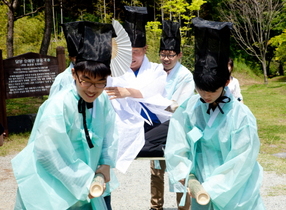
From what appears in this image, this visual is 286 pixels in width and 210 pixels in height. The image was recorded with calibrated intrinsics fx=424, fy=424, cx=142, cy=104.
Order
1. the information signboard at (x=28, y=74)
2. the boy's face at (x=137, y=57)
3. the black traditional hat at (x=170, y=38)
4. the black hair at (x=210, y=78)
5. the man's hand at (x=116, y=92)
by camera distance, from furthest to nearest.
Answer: the information signboard at (x=28, y=74) → the black traditional hat at (x=170, y=38) → the boy's face at (x=137, y=57) → the man's hand at (x=116, y=92) → the black hair at (x=210, y=78)

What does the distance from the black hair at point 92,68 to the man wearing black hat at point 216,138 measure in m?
0.63

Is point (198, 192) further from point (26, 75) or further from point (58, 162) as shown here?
point (26, 75)

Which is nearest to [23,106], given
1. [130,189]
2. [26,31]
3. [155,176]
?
[130,189]

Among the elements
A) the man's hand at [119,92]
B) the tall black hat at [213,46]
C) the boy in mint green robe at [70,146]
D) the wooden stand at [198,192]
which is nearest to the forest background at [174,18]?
the man's hand at [119,92]

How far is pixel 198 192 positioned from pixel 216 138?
404 mm

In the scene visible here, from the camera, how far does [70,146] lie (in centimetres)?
256

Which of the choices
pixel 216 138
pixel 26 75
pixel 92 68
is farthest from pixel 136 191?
pixel 26 75

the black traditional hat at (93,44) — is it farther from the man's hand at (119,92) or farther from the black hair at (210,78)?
the man's hand at (119,92)

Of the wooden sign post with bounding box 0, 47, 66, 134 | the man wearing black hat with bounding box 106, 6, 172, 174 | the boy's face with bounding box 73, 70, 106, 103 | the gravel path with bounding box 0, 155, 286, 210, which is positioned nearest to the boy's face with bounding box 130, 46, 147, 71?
the man wearing black hat with bounding box 106, 6, 172, 174

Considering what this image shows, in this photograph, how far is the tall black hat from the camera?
278 centimetres

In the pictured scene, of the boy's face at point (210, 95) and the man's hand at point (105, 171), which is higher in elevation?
the boy's face at point (210, 95)

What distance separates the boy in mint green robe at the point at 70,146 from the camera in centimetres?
250

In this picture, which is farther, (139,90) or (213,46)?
(139,90)

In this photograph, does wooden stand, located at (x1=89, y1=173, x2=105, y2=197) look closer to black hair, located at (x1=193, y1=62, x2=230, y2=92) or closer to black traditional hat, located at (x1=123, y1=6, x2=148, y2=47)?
black hair, located at (x1=193, y1=62, x2=230, y2=92)
